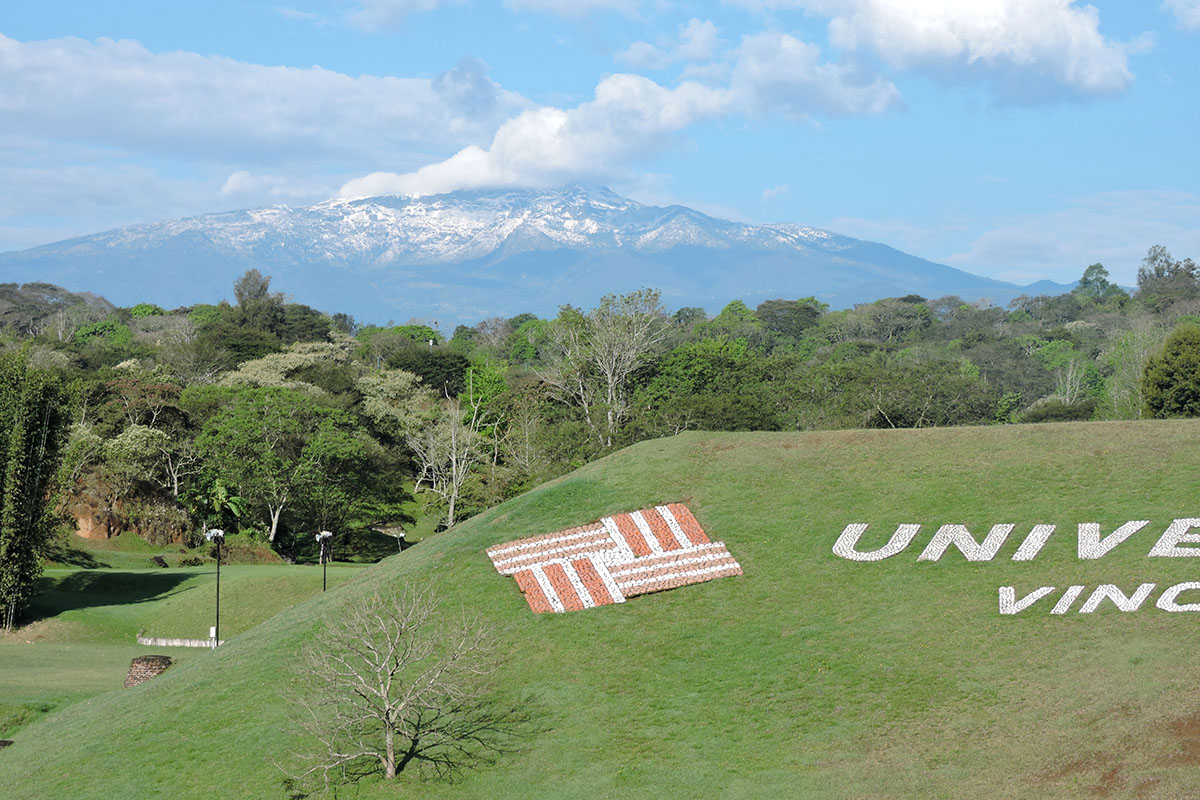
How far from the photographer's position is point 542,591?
35.6m

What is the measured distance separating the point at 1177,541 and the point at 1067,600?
5.52 meters

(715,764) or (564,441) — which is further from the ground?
(564,441)

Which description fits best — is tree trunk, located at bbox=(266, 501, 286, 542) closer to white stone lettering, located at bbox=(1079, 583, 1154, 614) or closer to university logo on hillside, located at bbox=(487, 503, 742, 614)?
university logo on hillside, located at bbox=(487, 503, 742, 614)

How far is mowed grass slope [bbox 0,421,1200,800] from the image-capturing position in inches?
947

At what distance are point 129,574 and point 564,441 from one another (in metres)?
28.6

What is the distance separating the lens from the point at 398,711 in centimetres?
2577

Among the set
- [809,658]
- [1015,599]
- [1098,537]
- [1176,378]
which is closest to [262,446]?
[809,658]

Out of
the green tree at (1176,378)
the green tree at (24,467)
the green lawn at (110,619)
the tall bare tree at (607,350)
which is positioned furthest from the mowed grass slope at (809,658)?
the tall bare tree at (607,350)

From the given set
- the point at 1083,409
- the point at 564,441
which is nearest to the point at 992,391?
the point at 1083,409

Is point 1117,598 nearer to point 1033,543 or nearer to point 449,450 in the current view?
point 1033,543

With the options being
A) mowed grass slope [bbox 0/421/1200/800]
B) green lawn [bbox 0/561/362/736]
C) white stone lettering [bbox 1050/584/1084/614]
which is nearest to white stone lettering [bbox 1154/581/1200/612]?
mowed grass slope [bbox 0/421/1200/800]

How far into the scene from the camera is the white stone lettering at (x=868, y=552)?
3547 cm

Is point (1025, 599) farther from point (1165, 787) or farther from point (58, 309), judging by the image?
point (58, 309)

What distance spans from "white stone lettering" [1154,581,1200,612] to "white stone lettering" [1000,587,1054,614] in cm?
302
